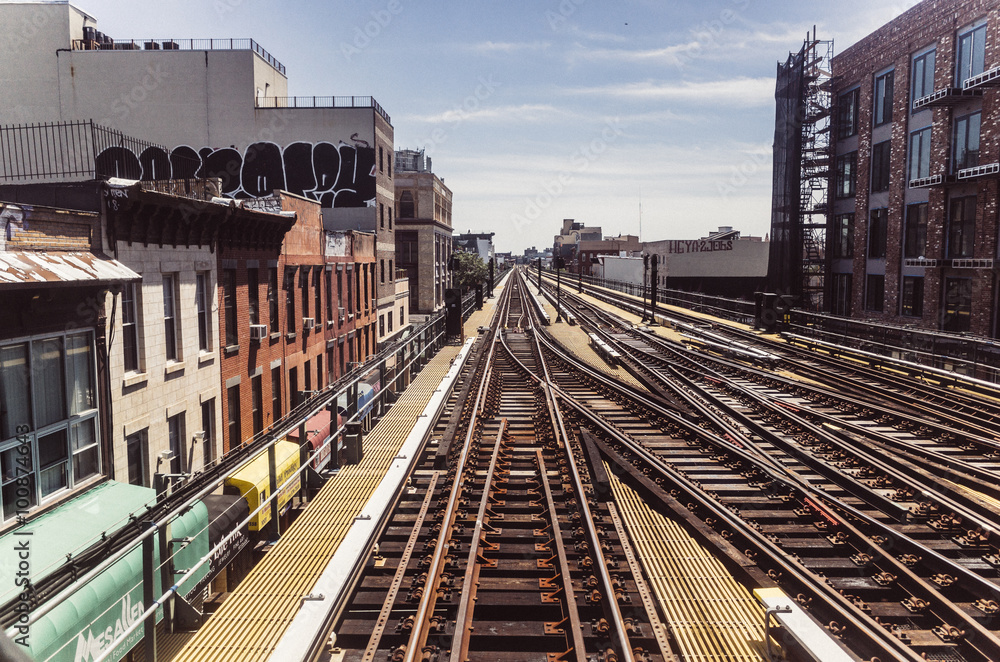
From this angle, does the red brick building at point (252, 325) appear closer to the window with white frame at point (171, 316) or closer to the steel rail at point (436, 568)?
the window with white frame at point (171, 316)

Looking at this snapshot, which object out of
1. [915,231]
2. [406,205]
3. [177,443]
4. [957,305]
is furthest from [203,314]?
[406,205]

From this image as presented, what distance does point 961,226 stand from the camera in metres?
27.0

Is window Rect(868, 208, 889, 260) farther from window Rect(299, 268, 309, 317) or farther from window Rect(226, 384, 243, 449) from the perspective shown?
window Rect(226, 384, 243, 449)

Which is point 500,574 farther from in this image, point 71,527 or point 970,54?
point 970,54

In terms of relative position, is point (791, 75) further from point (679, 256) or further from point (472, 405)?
point (472, 405)

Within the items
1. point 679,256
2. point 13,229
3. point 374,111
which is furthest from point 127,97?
point 679,256

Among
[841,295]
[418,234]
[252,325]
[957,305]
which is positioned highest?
[418,234]

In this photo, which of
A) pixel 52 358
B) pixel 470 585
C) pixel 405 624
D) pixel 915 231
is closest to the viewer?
pixel 405 624

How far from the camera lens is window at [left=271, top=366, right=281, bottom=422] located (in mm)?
22516

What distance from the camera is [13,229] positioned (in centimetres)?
1081

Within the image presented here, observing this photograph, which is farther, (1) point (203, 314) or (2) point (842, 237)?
(2) point (842, 237)

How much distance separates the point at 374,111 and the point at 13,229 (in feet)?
91.3

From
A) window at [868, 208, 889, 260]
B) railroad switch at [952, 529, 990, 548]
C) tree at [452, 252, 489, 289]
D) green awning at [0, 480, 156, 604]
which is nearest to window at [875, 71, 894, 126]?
window at [868, 208, 889, 260]

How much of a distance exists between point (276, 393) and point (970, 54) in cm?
3067
